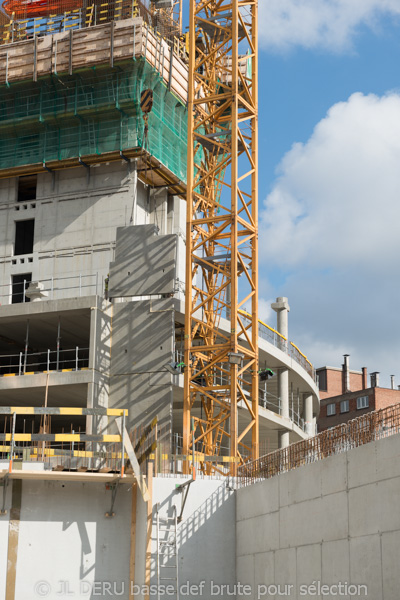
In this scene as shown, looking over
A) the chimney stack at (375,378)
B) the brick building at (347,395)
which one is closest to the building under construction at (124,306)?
the brick building at (347,395)

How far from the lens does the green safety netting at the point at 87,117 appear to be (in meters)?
50.0

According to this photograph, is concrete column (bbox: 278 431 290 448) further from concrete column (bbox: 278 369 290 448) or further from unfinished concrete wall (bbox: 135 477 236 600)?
unfinished concrete wall (bbox: 135 477 236 600)

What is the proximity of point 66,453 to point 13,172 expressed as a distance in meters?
23.5

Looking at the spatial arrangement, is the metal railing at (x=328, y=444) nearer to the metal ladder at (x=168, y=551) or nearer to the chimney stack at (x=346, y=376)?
the metal ladder at (x=168, y=551)

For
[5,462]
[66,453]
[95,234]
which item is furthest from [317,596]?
[95,234]

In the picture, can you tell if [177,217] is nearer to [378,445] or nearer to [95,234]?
[95,234]

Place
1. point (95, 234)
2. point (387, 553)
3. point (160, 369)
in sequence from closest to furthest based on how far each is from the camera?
1. point (387, 553)
2. point (160, 369)
3. point (95, 234)

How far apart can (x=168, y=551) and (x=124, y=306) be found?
16798mm

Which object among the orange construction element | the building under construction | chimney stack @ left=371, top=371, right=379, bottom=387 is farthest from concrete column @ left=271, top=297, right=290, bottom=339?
chimney stack @ left=371, top=371, right=379, bottom=387

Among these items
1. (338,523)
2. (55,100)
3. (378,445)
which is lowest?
(338,523)

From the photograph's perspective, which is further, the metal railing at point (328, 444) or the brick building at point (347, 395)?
the brick building at point (347, 395)

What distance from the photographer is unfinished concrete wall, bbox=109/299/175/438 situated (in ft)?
139

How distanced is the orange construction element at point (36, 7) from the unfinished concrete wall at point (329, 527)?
36.7m

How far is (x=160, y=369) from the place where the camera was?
42.6 metres
